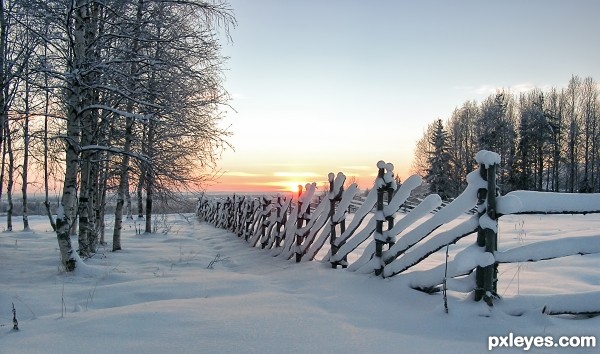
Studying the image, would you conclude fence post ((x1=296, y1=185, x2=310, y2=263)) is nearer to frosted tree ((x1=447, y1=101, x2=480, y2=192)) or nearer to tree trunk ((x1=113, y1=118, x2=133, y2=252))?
tree trunk ((x1=113, y1=118, x2=133, y2=252))

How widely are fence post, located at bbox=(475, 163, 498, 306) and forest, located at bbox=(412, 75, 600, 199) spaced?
40093 millimetres

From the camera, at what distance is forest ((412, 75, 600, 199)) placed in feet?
140

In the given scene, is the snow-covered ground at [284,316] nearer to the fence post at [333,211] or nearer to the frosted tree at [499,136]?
the fence post at [333,211]

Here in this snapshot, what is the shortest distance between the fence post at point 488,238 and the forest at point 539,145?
4009 cm

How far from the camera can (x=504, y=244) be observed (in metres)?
8.30

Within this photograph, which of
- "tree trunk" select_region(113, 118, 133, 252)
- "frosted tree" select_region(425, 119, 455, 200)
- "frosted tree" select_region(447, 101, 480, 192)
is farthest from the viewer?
"frosted tree" select_region(447, 101, 480, 192)

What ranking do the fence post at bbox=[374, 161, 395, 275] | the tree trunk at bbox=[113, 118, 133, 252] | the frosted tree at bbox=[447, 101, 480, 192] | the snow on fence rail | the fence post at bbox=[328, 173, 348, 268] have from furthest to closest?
the frosted tree at bbox=[447, 101, 480, 192] < the tree trunk at bbox=[113, 118, 133, 252] < the fence post at bbox=[328, 173, 348, 268] < the fence post at bbox=[374, 161, 395, 275] < the snow on fence rail

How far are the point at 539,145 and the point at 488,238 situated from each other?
47179 mm

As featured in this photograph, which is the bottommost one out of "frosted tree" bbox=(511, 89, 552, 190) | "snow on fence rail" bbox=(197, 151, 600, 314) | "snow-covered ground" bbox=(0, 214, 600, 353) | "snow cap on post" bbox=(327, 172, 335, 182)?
"snow-covered ground" bbox=(0, 214, 600, 353)

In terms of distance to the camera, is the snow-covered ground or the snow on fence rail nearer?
the snow-covered ground

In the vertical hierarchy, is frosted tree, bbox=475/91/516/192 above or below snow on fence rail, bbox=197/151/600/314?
above

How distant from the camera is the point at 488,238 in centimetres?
348

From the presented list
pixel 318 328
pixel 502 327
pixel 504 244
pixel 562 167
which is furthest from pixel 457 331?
pixel 562 167

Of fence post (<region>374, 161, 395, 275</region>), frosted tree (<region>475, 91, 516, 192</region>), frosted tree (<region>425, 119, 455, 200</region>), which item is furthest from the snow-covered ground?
frosted tree (<region>475, 91, 516, 192</region>)
